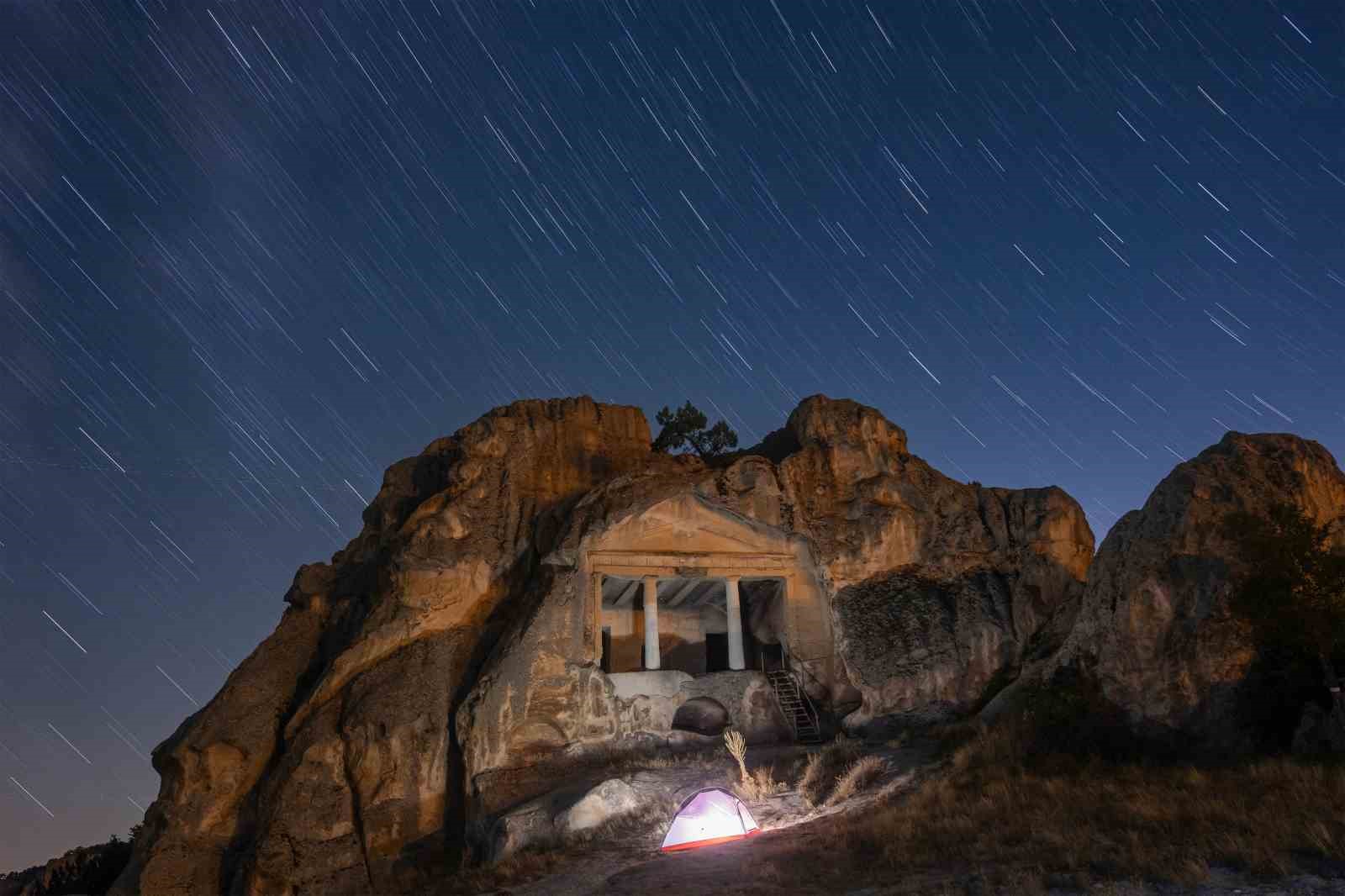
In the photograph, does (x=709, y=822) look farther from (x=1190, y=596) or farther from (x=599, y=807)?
(x=1190, y=596)

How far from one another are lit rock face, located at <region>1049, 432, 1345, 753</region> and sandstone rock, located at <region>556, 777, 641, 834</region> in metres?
8.95

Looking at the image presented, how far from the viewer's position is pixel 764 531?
95.0 feet

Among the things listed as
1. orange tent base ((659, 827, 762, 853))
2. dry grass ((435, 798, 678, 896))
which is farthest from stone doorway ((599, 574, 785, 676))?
orange tent base ((659, 827, 762, 853))

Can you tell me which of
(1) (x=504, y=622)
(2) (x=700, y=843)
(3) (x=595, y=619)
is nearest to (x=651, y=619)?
(3) (x=595, y=619)

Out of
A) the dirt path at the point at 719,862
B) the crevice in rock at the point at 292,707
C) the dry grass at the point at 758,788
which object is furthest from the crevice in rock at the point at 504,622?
the dry grass at the point at 758,788

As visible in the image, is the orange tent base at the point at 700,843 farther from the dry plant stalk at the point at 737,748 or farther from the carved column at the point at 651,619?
the carved column at the point at 651,619

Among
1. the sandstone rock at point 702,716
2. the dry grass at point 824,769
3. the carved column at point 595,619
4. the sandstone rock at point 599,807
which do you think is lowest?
the sandstone rock at point 599,807

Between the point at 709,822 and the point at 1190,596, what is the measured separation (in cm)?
959

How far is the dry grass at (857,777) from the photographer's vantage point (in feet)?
59.8

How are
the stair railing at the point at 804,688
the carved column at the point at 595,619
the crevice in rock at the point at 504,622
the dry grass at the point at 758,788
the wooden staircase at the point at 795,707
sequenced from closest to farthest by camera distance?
1. the dry grass at the point at 758,788
2. the crevice in rock at the point at 504,622
3. the carved column at the point at 595,619
4. the wooden staircase at the point at 795,707
5. the stair railing at the point at 804,688

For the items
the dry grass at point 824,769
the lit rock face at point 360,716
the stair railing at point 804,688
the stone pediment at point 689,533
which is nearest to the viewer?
the dry grass at point 824,769

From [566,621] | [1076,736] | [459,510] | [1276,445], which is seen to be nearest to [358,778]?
[566,621]

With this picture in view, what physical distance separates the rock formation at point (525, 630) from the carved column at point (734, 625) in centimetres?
130

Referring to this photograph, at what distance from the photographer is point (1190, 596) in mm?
17109
